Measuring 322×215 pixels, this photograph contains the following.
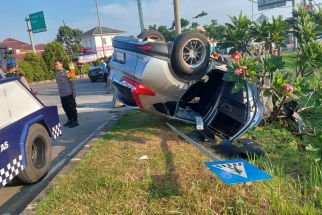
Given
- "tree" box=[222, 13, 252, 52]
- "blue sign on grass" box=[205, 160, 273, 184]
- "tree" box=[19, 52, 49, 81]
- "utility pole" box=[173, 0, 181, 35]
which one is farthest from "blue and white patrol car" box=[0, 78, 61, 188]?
"tree" box=[19, 52, 49, 81]

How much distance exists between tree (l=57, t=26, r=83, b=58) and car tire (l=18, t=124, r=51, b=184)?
73271 mm

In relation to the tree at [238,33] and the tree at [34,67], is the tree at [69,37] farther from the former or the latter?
the tree at [238,33]

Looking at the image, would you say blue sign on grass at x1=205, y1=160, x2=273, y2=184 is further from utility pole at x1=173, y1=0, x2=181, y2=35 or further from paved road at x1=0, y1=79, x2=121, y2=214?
utility pole at x1=173, y1=0, x2=181, y2=35

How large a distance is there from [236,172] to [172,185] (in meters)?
1.01

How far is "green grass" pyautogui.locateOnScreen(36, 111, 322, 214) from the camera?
3352mm

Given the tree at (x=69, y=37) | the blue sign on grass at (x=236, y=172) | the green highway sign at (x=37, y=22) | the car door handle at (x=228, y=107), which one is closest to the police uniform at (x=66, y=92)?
the car door handle at (x=228, y=107)

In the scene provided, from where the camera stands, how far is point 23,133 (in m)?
4.38

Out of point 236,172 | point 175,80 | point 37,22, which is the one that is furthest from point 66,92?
point 37,22

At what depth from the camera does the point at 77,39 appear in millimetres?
79250

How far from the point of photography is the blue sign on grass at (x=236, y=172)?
3010mm

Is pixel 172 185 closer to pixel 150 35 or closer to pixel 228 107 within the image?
pixel 228 107

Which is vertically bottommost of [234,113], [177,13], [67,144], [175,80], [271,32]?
[67,144]

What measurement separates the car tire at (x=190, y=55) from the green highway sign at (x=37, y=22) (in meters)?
32.7

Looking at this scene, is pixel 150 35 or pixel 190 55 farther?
pixel 150 35
